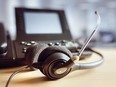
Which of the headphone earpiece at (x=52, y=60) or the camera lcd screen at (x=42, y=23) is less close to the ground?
the camera lcd screen at (x=42, y=23)

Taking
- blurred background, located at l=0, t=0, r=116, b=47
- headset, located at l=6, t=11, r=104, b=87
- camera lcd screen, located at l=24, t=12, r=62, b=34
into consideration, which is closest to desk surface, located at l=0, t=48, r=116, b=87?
headset, located at l=6, t=11, r=104, b=87

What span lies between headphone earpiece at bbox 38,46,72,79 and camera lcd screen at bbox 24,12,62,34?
0.64 ft

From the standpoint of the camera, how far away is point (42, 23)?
1.90ft

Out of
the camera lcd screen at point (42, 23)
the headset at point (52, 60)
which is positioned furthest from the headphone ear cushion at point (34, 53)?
the camera lcd screen at point (42, 23)

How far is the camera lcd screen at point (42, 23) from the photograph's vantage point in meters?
0.56

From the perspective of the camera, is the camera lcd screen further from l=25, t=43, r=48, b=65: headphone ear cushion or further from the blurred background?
the blurred background

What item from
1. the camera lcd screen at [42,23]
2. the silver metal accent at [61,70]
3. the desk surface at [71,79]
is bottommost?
the desk surface at [71,79]

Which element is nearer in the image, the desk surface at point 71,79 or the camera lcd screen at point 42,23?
the desk surface at point 71,79

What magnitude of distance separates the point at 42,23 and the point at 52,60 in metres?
0.25

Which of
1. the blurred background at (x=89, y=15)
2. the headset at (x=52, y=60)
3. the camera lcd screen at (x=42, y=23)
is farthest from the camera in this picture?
the blurred background at (x=89, y=15)

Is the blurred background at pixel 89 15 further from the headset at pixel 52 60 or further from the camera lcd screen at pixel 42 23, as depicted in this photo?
the headset at pixel 52 60

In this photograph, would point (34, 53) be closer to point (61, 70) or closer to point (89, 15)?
point (61, 70)

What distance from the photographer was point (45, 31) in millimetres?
574

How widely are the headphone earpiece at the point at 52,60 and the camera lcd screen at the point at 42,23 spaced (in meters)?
0.20
